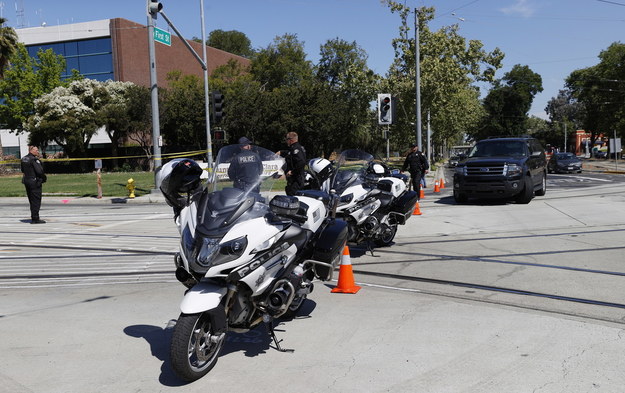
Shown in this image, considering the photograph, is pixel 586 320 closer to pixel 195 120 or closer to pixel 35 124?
pixel 195 120

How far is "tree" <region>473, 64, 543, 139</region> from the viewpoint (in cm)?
9406

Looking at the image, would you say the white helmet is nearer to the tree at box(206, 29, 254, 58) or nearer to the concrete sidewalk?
the concrete sidewalk

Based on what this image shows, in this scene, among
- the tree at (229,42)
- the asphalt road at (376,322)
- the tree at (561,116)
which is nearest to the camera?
the asphalt road at (376,322)

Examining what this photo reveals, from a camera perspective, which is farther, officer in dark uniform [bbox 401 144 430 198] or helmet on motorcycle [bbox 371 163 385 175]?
officer in dark uniform [bbox 401 144 430 198]

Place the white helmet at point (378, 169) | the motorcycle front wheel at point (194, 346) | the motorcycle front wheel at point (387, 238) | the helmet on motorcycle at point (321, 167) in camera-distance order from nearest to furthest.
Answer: the motorcycle front wheel at point (194, 346)
the helmet on motorcycle at point (321, 167)
the white helmet at point (378, 169)
the motorcycle front wheel at point (387, 238)

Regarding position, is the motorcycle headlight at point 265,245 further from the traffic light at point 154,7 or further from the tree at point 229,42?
the tree at point 229,42

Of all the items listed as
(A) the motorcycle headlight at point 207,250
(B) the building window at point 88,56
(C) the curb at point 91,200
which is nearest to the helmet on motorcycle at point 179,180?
(A) the motorcycle headlight at point 207,250

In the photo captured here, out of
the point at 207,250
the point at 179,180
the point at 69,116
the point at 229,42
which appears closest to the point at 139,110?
the point at 69,116

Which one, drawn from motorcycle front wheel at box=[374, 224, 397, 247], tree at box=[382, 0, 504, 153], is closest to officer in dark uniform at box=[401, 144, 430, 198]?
motorcycle front wheel at box=[374, 224, 397, 247]

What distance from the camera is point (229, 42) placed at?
341 ft

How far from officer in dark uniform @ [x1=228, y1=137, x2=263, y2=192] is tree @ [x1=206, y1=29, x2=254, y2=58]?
10296cm

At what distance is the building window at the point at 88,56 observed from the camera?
59.3 m

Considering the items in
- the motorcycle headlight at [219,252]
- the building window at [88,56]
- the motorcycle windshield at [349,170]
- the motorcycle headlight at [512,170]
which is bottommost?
the motorcycle headlight at [219,252]

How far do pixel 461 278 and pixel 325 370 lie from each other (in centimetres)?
344
